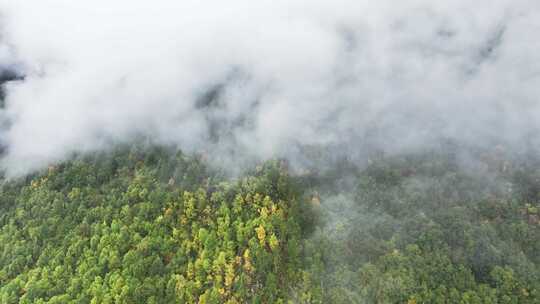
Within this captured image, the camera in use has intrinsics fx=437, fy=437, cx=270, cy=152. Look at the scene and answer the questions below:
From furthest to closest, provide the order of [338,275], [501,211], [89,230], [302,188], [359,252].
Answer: [302,188]
[501,211]
[89,230]
[359,252]
[338,275]

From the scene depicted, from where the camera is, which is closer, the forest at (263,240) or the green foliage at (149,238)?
the forest at (263,240)

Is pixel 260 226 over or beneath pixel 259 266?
over

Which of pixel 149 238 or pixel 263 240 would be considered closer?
pixel 263 240

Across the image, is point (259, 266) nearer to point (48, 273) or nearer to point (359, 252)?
point (359, 252)

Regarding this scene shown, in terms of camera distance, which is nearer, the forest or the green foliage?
the forest

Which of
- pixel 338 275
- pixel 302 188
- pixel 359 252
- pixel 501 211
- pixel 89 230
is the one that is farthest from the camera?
pixel 302 188

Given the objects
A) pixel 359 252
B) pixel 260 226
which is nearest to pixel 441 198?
pixel 359 252

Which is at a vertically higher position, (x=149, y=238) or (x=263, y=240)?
(x=149, y=238)

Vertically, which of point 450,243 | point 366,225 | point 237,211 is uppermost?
point 237,211
